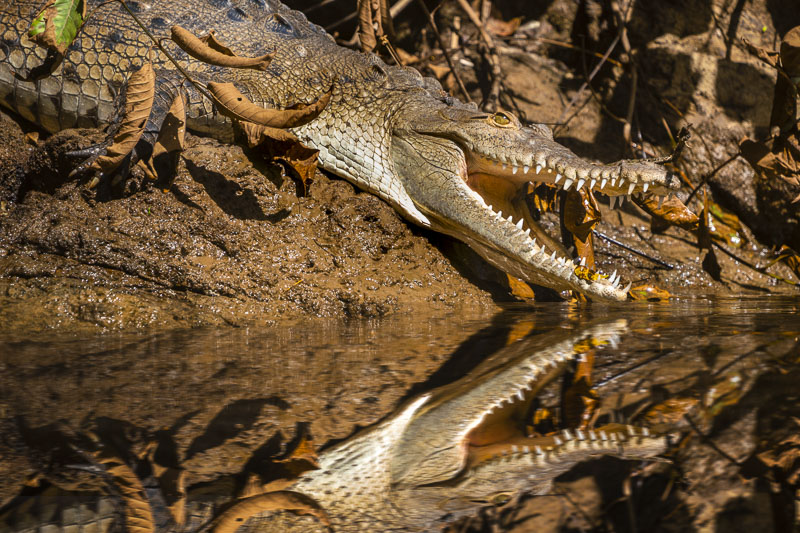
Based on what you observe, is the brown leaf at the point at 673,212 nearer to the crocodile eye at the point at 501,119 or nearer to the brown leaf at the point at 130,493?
the crocodile eye at the point at 501,119

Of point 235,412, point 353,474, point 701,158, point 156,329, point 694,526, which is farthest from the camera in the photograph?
point 701,158

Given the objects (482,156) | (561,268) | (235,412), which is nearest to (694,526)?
(235,412)

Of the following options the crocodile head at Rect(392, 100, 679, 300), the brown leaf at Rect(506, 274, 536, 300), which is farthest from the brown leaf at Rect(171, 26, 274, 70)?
the brown leaf at Rect(506, 274, 536, 300)

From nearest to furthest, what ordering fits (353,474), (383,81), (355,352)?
(353,474) → (355,352) → (383,81)

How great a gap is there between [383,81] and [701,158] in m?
2.60

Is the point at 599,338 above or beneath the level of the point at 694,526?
above

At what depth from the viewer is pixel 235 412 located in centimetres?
130

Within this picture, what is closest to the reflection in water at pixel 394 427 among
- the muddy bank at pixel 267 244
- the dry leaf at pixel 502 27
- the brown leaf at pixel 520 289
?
the muddy bank at pixel 267 244

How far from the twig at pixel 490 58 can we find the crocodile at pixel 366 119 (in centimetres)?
123

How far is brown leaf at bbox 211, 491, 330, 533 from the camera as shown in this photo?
2.91ft

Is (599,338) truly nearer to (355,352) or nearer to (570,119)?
(355,352)

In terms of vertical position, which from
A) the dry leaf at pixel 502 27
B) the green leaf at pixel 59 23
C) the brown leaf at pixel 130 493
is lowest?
the brown leaf at pixel 130 493

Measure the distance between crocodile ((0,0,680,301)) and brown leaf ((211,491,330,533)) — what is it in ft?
6.50

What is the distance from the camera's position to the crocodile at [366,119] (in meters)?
2.93
